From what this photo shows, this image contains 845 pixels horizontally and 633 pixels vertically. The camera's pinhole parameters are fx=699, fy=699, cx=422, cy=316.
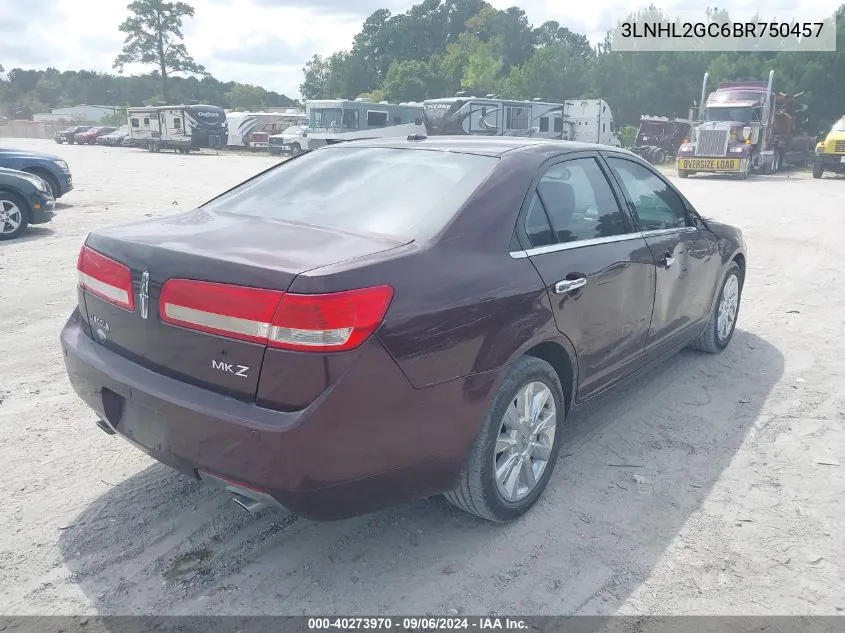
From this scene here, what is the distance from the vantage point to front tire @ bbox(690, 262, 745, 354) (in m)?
5.36

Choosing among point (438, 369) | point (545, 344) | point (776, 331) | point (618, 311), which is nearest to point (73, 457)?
point (438, 369)

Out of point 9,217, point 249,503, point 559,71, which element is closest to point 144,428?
point 249,503

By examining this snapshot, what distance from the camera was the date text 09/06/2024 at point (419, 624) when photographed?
2561mm

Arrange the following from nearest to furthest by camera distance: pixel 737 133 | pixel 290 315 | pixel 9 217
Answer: pixel 290 315, pixel 9 217, pixel 737 133

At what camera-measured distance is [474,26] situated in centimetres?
9375

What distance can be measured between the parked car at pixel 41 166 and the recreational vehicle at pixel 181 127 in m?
29.1

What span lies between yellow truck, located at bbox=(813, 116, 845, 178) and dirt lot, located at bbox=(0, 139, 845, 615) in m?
22.0

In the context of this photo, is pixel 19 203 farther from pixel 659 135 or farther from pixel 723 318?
pixel 659 135

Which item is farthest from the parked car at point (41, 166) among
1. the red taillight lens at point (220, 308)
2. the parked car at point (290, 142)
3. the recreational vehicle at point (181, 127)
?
the recreational vehicle at point (181, 127)

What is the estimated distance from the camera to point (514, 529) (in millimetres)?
3184

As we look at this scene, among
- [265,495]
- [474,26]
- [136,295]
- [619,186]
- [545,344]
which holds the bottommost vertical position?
[265,495]

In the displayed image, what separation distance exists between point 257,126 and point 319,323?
46.8 m

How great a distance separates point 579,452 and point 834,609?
147cm

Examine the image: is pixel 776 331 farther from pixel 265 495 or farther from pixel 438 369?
pixel 265 495
